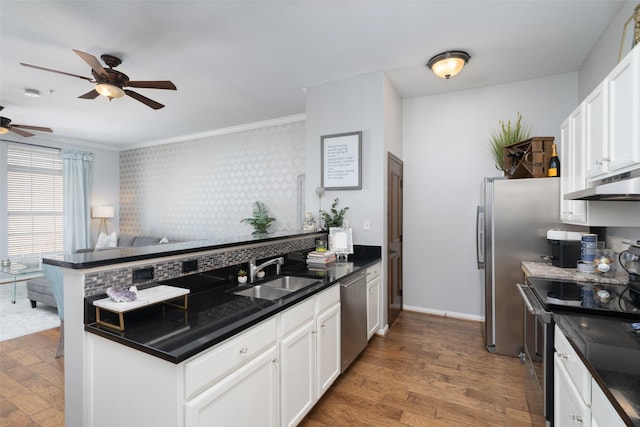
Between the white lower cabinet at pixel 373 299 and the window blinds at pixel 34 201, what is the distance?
6.83 metres

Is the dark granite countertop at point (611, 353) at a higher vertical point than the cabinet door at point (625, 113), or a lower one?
lower

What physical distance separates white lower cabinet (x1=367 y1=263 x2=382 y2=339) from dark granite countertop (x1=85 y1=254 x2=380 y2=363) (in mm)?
999

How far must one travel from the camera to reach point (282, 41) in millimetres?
2689

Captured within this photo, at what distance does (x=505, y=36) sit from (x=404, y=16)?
3.27ft

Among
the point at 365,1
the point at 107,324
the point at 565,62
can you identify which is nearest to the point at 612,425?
the point at 107,324

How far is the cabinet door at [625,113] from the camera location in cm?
142

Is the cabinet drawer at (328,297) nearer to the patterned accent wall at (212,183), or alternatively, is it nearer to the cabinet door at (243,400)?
the cabinet door at (243,400)

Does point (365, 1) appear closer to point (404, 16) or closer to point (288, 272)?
point (404, 16)

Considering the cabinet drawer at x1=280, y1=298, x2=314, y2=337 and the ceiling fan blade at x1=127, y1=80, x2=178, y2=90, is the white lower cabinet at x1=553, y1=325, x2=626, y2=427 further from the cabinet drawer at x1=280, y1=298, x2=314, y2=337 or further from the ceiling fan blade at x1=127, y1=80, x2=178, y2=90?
the ceiling fan blade at x1=127, y1=80, x2=178, y2=90

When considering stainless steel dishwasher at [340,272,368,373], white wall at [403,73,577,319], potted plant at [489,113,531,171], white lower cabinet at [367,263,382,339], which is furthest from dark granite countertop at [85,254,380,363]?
potted plant at [489,113,531,171]

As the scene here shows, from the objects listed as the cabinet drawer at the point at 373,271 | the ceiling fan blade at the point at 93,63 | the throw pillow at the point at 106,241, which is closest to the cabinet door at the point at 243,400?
the cabinet drawer at the point at 373,271

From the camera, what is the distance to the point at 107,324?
1.38m

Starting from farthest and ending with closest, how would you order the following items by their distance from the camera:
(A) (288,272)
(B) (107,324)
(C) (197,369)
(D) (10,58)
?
(D) (10,58) < (A) (288,272) < (B) (107,324) < (C) (197,369)

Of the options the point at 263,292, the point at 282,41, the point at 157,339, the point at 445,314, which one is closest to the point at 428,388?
the point at 263,292
